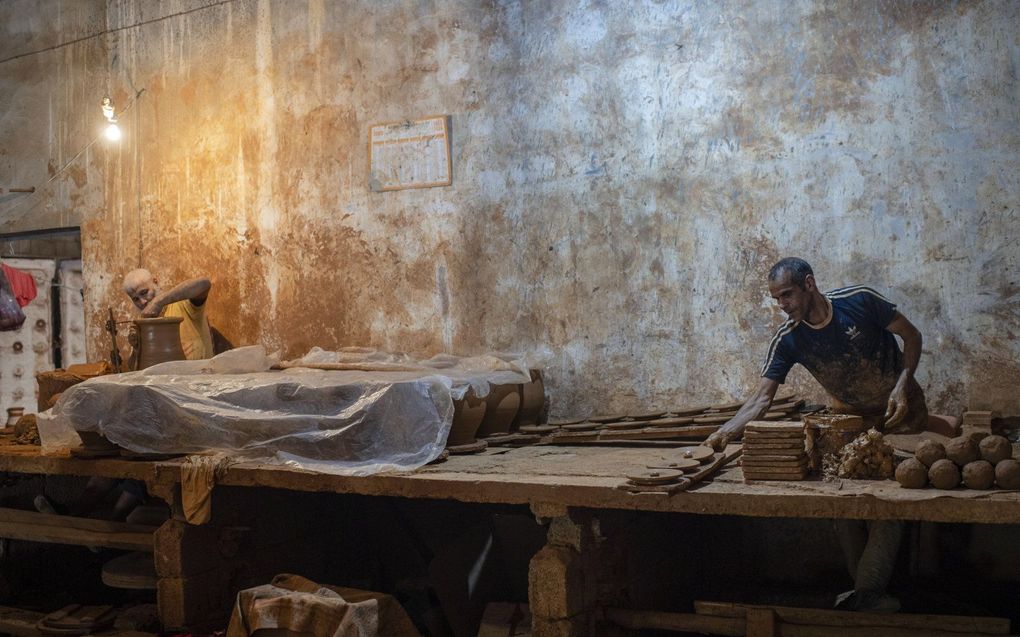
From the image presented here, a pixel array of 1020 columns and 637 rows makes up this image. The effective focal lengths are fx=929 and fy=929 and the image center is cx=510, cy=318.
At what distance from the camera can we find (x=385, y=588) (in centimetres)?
704

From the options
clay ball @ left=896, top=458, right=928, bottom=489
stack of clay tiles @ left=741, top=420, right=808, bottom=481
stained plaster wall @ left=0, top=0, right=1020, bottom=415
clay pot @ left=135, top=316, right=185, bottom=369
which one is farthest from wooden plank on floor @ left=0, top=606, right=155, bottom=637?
clay ball @ left=896, top=458, right=928, bottom=489

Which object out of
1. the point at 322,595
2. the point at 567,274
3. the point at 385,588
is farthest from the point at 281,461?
the point at 567,274

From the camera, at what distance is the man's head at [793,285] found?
509 centimetres

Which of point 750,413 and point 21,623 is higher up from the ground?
point 750,413

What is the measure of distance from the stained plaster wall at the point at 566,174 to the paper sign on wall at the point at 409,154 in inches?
4.0

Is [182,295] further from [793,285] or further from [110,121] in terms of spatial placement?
[793,285]

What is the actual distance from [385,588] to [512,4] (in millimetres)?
4492

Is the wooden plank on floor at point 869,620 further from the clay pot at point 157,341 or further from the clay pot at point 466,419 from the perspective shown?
the clay pot at point 157,341

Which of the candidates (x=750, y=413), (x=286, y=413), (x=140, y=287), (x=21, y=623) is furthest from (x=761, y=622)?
(x=140, y=287)

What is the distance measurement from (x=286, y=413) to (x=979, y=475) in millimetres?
3722

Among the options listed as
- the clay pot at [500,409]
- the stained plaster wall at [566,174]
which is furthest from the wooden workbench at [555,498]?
the stained plaster wall at [566,174]

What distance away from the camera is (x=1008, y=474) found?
3930 millimetres

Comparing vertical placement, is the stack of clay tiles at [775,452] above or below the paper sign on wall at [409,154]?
below

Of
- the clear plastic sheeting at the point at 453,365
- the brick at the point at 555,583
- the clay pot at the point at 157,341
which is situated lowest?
the brick at the point at 555,583
